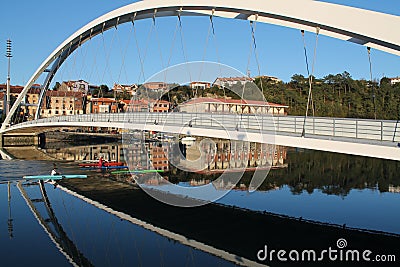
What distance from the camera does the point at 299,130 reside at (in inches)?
398

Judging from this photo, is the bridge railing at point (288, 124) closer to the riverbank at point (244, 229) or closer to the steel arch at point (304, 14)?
the steel arch at point (304, 14)

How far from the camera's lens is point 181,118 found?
14016mm

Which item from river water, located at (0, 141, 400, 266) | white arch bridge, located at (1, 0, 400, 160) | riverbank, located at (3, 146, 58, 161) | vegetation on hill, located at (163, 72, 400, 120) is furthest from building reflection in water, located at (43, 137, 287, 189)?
white arch bridge, located at (1, 0, 400, 160)

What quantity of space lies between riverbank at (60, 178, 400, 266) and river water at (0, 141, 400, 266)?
68 centimetres

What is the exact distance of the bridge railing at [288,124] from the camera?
845cm

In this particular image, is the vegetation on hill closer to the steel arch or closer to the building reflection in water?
the building reflection in water

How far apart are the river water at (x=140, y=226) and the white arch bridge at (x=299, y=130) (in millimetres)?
3155

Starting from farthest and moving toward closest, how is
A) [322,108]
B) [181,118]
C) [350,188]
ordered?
[322,108] < [350,188] < [181,118]

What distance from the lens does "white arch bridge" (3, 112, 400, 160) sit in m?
8.11

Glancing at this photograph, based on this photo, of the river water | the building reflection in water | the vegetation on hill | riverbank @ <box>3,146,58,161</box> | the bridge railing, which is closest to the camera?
the bridge railing

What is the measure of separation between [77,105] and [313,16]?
202 ft

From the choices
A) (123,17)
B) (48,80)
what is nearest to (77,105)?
(48,80)

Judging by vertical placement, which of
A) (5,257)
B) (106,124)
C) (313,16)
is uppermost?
(313,16)

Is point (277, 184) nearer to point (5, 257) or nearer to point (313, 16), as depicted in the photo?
point (313, 16)
